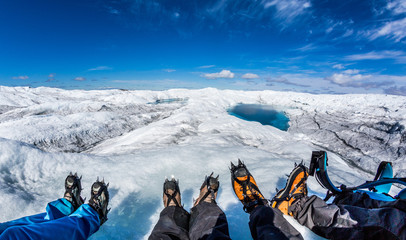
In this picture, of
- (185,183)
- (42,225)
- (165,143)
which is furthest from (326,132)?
(42,225)

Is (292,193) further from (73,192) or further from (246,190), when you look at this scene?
(73,192)

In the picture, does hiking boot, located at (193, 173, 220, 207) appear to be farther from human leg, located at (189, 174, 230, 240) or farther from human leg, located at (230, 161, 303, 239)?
human leg, located at (230, 161, 303, 239)

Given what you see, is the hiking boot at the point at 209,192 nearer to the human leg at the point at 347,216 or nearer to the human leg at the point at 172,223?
the human leg at the point at 172,223

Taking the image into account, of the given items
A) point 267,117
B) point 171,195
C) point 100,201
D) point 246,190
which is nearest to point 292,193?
point 246,190

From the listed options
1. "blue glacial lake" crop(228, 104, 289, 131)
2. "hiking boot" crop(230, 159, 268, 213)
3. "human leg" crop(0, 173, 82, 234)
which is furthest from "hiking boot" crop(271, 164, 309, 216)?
"blue glacial lake" crop(228, 104, 289, 131)

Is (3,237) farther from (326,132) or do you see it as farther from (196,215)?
(326,132)

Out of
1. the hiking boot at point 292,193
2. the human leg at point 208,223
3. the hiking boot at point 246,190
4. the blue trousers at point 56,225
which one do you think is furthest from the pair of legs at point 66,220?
the hiking boot at point 292,193
